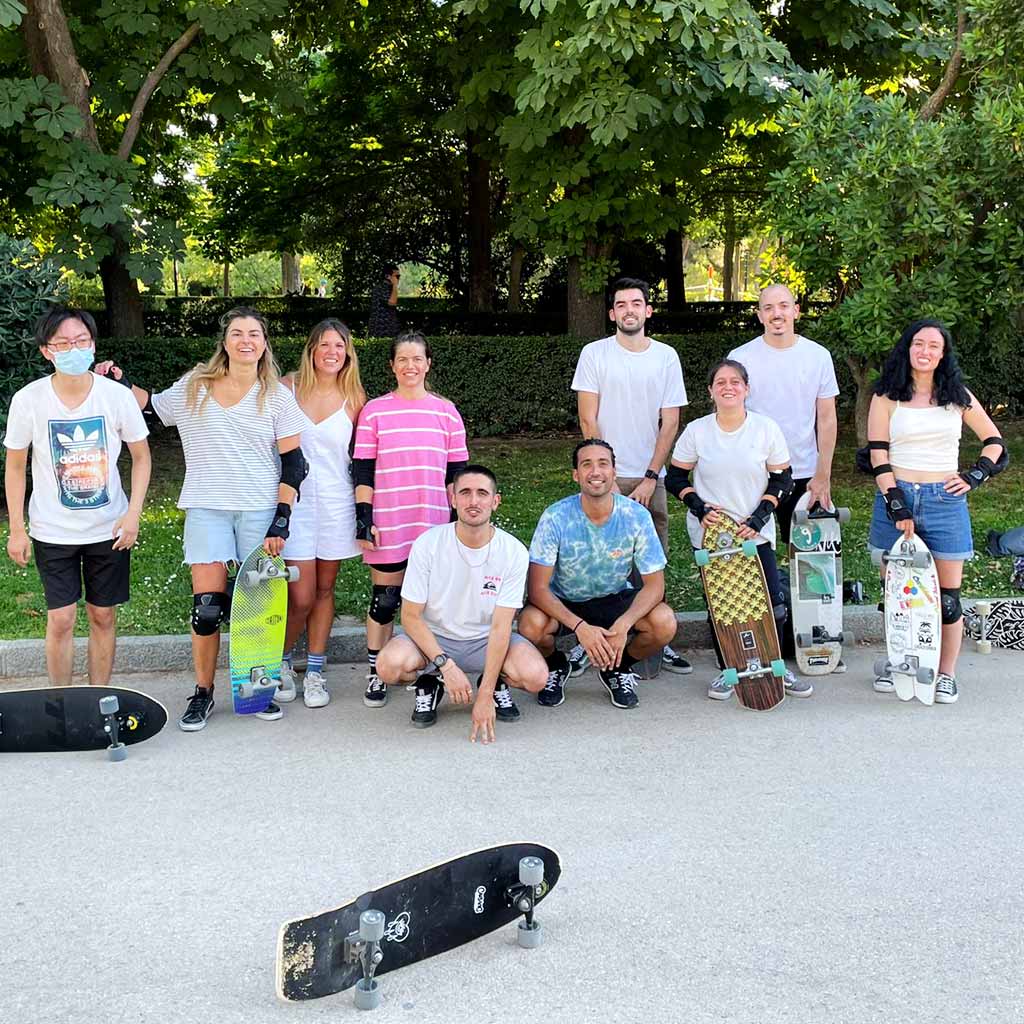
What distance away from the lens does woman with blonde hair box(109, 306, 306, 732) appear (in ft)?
16.4

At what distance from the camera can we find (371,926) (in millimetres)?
2777

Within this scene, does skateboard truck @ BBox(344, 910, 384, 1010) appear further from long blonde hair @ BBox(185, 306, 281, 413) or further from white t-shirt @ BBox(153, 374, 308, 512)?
long blonde hair @ BBox(185, 306, 281, 413)

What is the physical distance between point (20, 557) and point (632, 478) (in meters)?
3.01

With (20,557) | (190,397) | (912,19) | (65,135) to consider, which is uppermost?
(912,19)

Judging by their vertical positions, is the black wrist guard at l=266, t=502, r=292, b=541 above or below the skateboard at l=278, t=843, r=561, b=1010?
above

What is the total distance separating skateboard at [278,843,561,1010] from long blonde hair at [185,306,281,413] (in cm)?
265

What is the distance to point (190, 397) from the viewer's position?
504cm

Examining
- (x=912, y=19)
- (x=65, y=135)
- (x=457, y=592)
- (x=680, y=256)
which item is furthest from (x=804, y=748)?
(x=680, y=256)

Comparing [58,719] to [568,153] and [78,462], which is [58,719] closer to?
[78,462]

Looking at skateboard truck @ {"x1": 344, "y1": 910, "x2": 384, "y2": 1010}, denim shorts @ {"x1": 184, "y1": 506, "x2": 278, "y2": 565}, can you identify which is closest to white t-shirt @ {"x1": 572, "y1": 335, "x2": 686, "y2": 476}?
denim shorts @ {"x1": 184, "y1": 506, "x2": 278, "y2": 565}

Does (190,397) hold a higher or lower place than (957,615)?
higher

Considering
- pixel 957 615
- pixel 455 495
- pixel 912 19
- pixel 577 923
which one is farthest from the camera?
pixel 912 19

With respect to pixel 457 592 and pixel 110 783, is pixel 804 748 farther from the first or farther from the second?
pixel 110 783

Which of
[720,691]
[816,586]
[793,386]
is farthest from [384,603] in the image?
[793,386]
